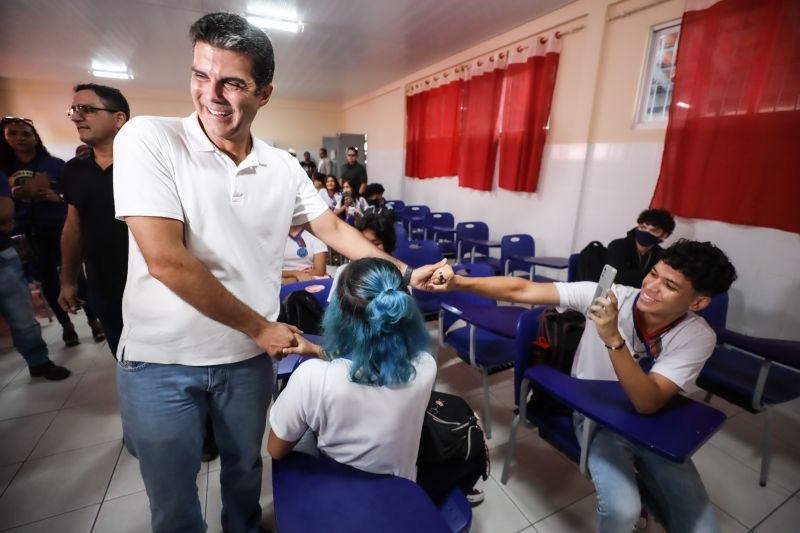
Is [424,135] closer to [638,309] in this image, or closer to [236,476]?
[638,309]

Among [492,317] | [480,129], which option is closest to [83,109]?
[492,317]

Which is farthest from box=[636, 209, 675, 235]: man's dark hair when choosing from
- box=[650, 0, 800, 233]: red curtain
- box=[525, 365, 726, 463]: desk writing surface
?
box=[525, 365, 726, 463]: desk writing surface

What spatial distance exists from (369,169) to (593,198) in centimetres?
642

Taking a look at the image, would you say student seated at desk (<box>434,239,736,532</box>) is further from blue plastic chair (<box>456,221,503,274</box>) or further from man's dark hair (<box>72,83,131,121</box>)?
blue plastic chair (<box>456,221,503,274</box>)

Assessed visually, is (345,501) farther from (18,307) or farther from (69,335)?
(69,335)

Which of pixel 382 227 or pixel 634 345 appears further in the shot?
pixel 382 227

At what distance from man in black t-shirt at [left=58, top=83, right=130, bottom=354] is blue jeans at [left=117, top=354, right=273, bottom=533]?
84 cm

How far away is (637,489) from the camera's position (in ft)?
3.84

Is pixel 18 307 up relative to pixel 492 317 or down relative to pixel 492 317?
down

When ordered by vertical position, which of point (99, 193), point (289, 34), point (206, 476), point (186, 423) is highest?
point (289, 34)

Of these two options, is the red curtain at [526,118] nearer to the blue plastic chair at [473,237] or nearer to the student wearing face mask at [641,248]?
the blue plastic chair at [473,237]

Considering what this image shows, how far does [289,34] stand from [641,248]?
4.92m

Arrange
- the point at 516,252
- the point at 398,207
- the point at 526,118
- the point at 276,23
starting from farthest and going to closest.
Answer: the point at 398,207, the point at 276,23, the point at 526,118, the point at 516,252

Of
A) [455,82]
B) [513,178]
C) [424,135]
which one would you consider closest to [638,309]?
[513,178]
